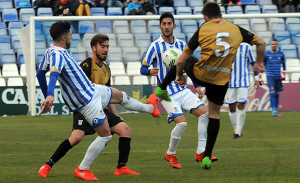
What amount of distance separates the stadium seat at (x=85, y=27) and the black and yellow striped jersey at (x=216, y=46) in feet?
37.0

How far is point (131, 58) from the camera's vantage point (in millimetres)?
18906

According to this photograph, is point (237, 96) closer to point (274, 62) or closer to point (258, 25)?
point (274, 62)

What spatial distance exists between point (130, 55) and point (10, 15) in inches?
181

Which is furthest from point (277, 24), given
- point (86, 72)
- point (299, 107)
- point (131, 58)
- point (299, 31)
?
point (86, 72)

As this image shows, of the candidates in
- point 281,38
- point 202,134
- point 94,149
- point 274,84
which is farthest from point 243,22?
point 94,149

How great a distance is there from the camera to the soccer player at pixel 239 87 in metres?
13.4

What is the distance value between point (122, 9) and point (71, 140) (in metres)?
15.2

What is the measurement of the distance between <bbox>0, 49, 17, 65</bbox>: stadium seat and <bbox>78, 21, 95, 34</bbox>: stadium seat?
2.26m

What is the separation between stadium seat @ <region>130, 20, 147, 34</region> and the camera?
18.9 meters

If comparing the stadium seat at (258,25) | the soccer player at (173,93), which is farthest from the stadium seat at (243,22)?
the soccer player at (173,93)

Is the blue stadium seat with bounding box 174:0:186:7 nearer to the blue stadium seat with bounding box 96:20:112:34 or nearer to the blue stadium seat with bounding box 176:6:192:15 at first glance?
the blue stadium seat with bounding box 176:6:192:15

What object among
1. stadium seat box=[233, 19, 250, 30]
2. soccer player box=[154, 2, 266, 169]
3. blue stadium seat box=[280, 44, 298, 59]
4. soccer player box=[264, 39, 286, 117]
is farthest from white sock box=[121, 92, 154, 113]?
blue stadium seat box=[280, 44, 298, 59]

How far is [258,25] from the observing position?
19.6 metres

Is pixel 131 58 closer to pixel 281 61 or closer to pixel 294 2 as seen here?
pixel 281 61
